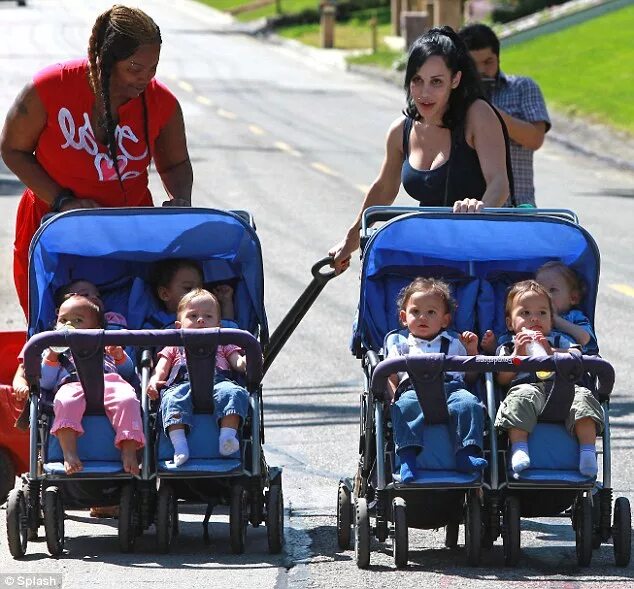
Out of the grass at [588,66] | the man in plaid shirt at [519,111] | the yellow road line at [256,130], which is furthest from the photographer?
the grass at [588,66]

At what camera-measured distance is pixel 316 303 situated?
13.7 metres

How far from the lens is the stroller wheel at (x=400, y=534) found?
6211 mm

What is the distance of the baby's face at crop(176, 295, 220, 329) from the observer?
6715 millimetres

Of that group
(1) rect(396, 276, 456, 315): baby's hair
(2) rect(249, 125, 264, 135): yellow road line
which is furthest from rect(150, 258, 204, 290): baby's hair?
(2) rect(249, 125, 264, 135): yellow road line

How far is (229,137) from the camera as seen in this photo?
1050 inches

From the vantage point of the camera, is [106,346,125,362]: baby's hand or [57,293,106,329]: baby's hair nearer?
[106,346,125,362]: baby's hand

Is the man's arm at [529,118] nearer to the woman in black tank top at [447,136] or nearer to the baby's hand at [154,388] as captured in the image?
the woman in black tank top at [447,136]

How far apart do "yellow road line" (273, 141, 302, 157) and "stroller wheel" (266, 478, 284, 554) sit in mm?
18037

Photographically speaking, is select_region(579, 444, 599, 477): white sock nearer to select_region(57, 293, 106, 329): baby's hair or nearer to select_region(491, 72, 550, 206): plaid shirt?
select_region(57, 293, 106, 329): baby's hair

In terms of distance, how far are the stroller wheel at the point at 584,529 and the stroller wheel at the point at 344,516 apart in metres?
0.87

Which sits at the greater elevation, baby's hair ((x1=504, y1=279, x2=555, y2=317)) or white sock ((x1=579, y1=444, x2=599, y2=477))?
baby's hair ((x1=504, y1=279, x2=555, y2=317))

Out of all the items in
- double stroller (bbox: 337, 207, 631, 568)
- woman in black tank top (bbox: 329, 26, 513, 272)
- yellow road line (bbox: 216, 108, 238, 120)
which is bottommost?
yellow road line (bbox: 216, 108, 238, 120)

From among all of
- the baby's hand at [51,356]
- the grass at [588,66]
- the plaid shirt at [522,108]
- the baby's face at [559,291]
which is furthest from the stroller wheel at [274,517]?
the grass at [588,66]

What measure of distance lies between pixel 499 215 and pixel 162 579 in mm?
2035
